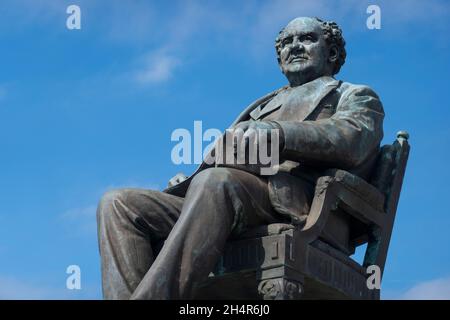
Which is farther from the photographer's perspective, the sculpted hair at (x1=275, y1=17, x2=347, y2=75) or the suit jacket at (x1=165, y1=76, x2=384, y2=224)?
the sculpted hair at (x1=275, y1=17, x2=347, y2=75)

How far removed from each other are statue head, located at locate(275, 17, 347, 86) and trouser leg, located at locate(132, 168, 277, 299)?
5.88 feet

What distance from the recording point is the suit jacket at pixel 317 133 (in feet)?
44.1

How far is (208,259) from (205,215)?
40cm

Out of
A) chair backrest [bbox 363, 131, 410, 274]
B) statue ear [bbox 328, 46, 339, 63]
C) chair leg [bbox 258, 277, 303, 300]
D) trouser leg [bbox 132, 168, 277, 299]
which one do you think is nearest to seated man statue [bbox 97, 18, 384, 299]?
trouser leg [bbox 132, 168, 277, 299]

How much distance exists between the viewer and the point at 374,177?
47.4 feet

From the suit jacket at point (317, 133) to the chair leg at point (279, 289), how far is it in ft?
2.58

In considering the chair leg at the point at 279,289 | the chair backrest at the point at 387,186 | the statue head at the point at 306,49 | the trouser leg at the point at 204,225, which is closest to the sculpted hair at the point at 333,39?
the statue head at the point at 306,49

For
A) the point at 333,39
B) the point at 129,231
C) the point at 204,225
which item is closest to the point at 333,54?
the point at 333,39

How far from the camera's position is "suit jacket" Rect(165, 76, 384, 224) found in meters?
13.4

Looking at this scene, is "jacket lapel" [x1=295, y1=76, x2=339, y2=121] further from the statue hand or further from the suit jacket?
the statue hand

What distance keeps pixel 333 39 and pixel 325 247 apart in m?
2.60
